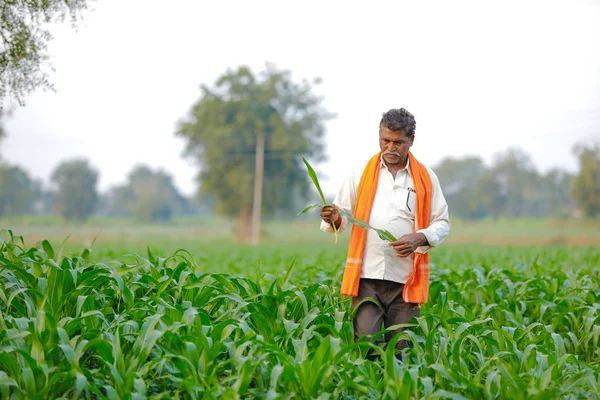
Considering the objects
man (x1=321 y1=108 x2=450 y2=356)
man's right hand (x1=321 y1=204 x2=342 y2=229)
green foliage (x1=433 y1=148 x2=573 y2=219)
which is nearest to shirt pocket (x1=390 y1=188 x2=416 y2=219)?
man (x1=321 y1=108 x2=450 y2=356)

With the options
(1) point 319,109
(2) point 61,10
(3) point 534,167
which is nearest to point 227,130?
(1) point 319,109

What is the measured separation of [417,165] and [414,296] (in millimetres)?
885

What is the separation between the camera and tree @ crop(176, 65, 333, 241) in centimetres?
4009

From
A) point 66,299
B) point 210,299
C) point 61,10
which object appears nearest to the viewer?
point 66,299

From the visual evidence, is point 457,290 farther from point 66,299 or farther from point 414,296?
point 66,299

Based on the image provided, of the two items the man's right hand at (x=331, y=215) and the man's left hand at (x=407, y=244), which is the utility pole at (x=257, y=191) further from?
the man's left hand at (x=407, y=244)

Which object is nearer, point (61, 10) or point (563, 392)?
point (563, 392)

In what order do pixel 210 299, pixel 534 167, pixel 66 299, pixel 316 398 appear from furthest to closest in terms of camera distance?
pixel 534 167 → pixel 210 299 → pixel 66 299 → pixel 316 398

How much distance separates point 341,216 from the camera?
13.8ft

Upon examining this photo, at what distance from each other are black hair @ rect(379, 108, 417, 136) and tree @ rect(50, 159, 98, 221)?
57324 mm

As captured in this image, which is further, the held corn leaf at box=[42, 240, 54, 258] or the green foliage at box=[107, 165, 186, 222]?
the green foliage at box=[107, 165, 186, 222]

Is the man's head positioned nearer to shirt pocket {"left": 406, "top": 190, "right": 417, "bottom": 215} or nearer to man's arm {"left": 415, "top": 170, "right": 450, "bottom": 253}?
shirt pocket {"left": 406, "top": 190, "right": 417, "bottom": 215}

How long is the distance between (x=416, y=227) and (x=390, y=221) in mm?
175

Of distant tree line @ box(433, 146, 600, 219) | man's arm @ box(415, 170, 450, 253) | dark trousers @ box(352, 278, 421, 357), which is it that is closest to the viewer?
man's arm @ box(415, 170, 450, 253)
